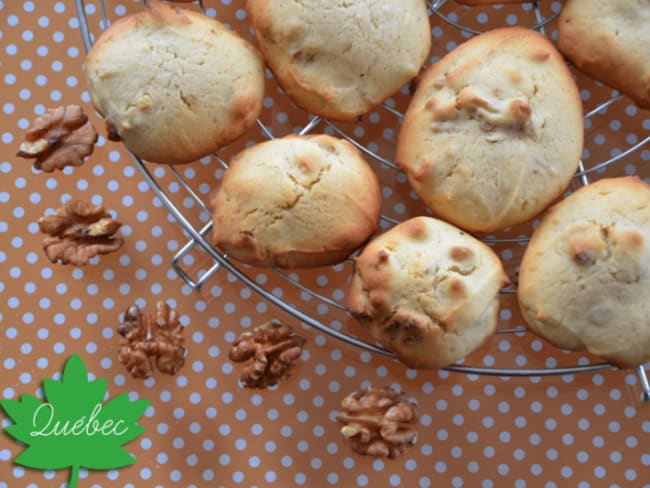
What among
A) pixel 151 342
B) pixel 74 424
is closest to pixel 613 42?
pixel 151 342

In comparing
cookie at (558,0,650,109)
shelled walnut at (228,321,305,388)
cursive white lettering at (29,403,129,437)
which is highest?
cookie at (558,0,650,109)

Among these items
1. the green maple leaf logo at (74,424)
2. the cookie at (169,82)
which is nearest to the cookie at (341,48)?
the cookie at (169,82)

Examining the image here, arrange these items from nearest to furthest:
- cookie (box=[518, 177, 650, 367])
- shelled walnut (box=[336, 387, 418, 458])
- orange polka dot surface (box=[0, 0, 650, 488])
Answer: cookie (box=[518, 177, 650, 367]), shelled walnut (box=[336, 387, 418, 458]), orange polka dot surface (box=[0, 0, 650, 488])

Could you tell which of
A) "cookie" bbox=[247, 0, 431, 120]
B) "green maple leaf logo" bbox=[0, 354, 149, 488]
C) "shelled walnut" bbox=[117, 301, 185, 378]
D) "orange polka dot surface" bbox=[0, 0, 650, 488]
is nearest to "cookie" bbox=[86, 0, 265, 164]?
"cookie" bbox=[247, 0, 431, 120]

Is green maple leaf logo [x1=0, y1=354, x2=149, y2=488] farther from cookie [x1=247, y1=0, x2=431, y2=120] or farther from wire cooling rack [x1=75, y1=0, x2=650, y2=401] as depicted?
cookie [x1=247, y1=0, x2=431, y2=120]

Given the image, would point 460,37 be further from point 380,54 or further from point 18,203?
point 18,203

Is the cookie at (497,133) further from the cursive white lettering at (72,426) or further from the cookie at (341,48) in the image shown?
the cursive white lettering at (72,426)

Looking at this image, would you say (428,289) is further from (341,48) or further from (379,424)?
(341,48)
